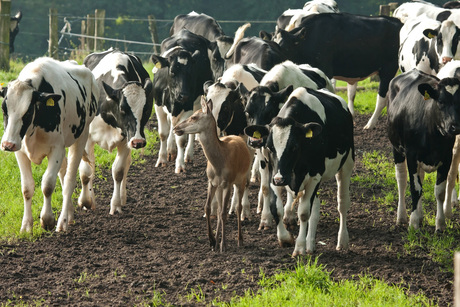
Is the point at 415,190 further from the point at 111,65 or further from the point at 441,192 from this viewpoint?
the point at 111,65

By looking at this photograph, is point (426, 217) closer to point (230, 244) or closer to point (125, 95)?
point (230, 244)

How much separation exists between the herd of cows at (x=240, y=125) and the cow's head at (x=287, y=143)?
0.01 meters

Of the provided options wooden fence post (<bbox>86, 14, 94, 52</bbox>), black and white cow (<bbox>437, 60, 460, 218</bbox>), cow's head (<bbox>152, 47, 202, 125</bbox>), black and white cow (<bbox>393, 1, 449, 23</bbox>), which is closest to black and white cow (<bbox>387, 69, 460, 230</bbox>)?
black and white cow (<bbox>437, 60, 460, 218</bbox>)

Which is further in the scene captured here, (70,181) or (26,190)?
(70,181)

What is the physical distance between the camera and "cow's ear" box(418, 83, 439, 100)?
9008 mm

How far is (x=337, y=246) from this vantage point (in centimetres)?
876

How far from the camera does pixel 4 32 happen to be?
19328 mm

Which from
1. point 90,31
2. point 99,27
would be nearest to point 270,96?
point 90,31

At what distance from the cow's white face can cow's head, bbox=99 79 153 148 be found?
5.27 ft

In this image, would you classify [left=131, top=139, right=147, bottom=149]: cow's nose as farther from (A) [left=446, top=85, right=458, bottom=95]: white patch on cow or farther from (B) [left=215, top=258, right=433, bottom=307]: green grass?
(A) [left=446, top=85, right=458, bottom=95]: white patch on cow

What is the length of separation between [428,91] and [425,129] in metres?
0.45

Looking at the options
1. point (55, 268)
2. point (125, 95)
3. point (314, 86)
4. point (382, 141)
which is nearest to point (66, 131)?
point (125, 95)

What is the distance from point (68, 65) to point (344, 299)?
536 centimetres

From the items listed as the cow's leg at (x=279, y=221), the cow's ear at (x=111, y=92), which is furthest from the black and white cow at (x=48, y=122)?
the cow's leg at (x=279, y=221)
